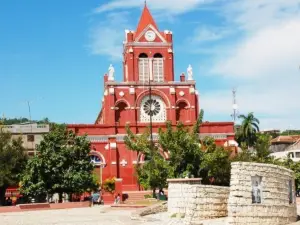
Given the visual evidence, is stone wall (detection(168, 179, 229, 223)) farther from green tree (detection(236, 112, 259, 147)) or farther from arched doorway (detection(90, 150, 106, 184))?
green tree (detection(236, 112, 259, 147))

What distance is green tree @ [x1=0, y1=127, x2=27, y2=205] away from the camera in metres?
37.5

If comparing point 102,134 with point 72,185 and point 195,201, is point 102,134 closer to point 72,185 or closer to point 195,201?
point 72,185

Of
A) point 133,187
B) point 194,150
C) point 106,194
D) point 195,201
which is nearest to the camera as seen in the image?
point 195,201

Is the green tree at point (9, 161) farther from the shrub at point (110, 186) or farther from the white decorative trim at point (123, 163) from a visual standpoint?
the white decorative trim at point (123, 163)

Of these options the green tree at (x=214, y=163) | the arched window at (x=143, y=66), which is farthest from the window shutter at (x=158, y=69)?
the green tree at (x=214, y=163)

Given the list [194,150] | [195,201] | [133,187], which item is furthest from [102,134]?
[195,201]

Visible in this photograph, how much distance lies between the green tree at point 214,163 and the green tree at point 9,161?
42.6 feet

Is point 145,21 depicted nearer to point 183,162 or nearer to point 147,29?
point 147,29

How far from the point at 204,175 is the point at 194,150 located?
1.89m

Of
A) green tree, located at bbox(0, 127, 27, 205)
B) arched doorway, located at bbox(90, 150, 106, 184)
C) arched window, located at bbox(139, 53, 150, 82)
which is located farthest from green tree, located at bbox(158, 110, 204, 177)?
arched window, located at bbox(139, 53, 150, 82)

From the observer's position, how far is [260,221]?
18.1 metres

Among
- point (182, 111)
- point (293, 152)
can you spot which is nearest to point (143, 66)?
point (182, 111)

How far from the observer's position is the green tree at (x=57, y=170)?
122 ft

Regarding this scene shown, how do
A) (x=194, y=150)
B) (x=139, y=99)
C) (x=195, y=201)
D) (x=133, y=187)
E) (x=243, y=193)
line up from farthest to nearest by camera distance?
(x=139, y=99), (x=133, y=187), (x=194, y=150), (x=195, y=201), (x=243, y=193)
